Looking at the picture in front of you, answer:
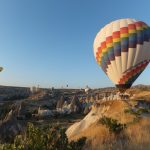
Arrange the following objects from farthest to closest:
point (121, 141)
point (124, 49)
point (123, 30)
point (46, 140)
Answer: point (123, 30) < point (124, 49) < point (121, 141) < point (46, 140)

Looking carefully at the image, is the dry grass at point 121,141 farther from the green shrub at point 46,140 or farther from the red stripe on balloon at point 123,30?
the red stripe on balloon at point 123,30

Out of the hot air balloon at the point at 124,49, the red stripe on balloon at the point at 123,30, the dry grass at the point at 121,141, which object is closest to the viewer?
the dry grass at the point at 121,141

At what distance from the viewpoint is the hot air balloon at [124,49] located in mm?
38741

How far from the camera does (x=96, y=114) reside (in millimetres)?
39469

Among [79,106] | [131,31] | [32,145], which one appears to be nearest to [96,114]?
[131,31]

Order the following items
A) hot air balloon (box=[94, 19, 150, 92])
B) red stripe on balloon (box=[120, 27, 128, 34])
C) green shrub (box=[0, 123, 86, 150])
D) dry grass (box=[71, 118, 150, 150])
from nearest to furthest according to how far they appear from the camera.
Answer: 1. green shrub (box=[0, 123, 86, 150])
2. dry grass (box=[71, 118, 150, 150])
3. hot air balloon (box=[94, 19, 150, 92])
4. red stripe on balloon (box=[120, 27, 128, 34])

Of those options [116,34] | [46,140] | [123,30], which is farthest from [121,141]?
[123,30]

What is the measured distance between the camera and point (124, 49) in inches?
1519

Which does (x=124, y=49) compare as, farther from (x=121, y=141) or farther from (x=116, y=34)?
(x=121, y=141)

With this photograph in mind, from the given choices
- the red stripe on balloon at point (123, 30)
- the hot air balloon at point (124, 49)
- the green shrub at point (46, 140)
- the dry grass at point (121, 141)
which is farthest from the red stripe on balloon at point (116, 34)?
the green shrub at point (46, 140)

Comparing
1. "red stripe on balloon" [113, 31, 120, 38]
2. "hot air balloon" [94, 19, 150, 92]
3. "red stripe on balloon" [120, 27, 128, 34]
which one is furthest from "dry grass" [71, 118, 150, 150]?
"red stripe on balloon" [120, 27, 128, 34]

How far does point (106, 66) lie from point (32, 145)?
97.4 ft

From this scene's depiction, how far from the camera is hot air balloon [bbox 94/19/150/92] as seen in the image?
127 ft

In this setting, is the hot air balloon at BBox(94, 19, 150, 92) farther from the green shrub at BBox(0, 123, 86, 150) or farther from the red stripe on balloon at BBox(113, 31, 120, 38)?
the green shrub at BBox(0, 123, 86, 150)
